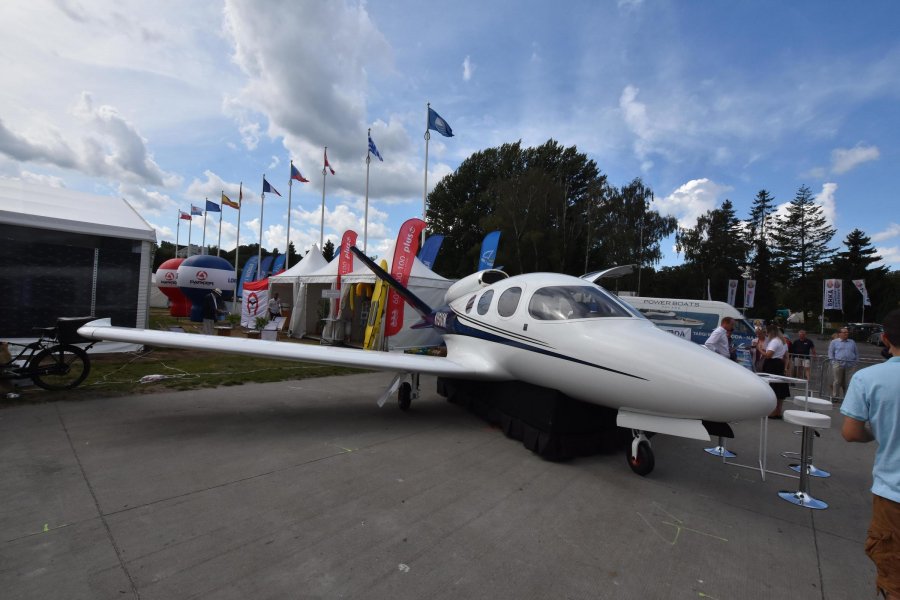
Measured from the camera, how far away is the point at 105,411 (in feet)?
18.9

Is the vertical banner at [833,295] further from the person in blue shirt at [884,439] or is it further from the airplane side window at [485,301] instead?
the person in blue shirt at [884,439]

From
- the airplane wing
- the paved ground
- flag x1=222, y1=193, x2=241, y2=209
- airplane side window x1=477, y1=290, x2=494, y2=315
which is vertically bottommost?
the paved ground

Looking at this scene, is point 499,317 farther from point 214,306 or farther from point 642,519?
point 214,306

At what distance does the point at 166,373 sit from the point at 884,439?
10407 millimetres

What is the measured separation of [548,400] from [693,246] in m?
47.5

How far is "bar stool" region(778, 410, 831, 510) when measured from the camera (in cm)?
375

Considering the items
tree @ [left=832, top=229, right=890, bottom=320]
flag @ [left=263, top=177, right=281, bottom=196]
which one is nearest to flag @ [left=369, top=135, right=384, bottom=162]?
flag @ [left=263, top=177, right=281, bottom=196]

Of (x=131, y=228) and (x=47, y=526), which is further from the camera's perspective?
(x=131, y=228)

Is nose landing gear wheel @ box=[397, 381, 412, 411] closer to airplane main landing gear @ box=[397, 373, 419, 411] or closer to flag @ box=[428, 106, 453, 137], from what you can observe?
airplane main landing gear @ box=[397, 373, 419, 411]

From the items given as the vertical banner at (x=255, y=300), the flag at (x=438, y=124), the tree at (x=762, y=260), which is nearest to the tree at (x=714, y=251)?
the tree at (x=762, y=260)

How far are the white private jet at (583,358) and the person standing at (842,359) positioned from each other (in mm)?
8144

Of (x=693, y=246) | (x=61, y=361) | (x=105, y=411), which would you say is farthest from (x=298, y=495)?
(x=693, y=246)

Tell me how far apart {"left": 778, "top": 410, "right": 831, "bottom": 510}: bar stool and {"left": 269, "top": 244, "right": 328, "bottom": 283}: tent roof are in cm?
1565

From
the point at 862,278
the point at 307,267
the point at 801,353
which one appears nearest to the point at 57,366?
the point at 307,267
